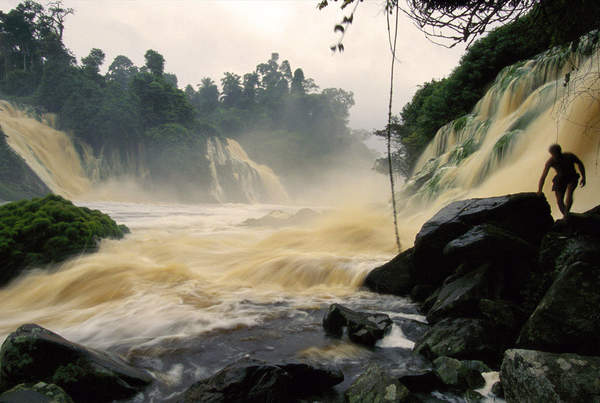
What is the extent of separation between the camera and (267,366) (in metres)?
2.74

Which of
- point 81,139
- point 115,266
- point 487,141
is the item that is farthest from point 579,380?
point 81,139

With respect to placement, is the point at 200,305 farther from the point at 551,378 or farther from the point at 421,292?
Result: the point at 551,378

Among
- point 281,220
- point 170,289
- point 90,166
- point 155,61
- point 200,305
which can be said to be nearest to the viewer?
point 200,305

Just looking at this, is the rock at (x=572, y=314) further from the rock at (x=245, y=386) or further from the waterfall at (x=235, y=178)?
the waterfall at (x=235, y=178)

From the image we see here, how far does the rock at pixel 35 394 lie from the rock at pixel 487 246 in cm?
471

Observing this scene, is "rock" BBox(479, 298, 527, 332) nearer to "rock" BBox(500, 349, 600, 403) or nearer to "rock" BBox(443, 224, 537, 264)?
"rock" BBox(443, 224, 537, 264)

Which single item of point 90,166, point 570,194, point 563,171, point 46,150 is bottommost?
point 570,194

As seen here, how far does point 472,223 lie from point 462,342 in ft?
7.48

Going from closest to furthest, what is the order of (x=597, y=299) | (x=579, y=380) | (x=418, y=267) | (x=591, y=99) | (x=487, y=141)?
1. (x=579, y=380)
2. (x=597, y=299)
3. (x=418, y=267)
4. (x=591, y=99)
5. (x=487, y=141)

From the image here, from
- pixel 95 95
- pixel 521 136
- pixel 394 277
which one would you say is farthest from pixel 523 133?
pixel 95 95

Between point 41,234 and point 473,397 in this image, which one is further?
point 41,234

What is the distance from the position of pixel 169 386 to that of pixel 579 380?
11.0ft

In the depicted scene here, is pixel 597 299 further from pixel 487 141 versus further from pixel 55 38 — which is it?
pixel 55 38

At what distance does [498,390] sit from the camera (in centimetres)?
266
